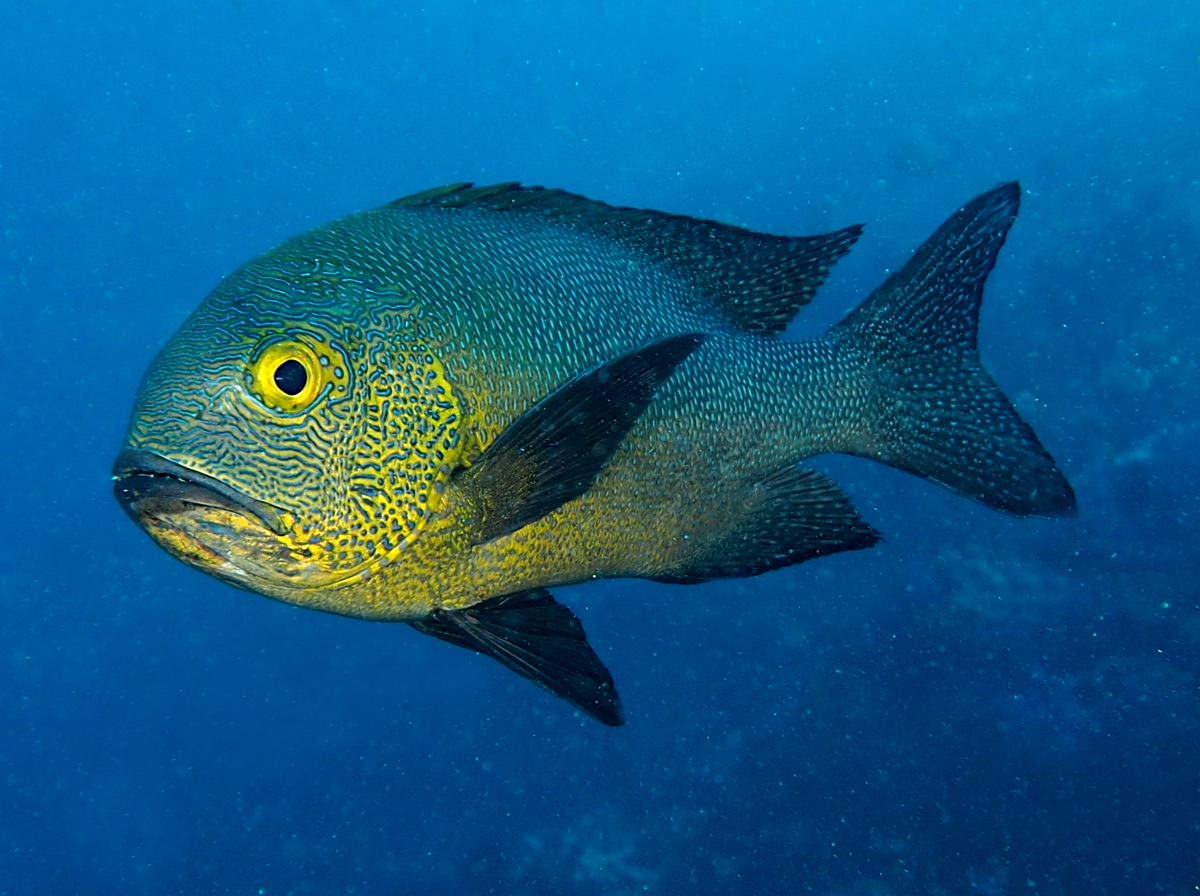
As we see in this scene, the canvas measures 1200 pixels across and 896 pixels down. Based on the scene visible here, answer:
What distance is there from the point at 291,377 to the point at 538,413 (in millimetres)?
675

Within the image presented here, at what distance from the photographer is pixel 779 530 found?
2951 mm

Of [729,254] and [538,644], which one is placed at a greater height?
[729,254]

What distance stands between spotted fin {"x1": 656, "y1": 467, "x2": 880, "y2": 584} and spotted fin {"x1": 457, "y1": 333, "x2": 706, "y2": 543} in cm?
88

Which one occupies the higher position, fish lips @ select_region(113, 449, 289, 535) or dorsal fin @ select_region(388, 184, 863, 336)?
dorsal fin @ select_region(388, 184, 863, 336)

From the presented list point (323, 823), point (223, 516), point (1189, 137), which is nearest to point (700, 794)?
point (323, 823)

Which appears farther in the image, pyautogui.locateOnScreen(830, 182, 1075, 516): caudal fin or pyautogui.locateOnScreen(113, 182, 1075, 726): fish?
pyautogui.locateOnScreen(830, 182, 1075, 516): caudal fin

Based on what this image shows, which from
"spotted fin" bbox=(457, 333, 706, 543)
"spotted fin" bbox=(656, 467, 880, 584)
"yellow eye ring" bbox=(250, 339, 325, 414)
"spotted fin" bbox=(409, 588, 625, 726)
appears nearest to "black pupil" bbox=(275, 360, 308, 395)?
"yellow eye ring" bbox=(250, 339, 325, 414)

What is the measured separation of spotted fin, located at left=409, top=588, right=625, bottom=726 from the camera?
92.3 inches

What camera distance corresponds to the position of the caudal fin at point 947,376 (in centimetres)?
306

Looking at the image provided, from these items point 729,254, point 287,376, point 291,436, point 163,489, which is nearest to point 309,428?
point 291,436

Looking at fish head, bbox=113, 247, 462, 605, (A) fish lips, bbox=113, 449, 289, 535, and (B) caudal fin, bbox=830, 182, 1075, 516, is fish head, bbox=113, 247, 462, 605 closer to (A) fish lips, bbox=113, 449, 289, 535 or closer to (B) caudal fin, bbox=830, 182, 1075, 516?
(A) fish lips, bbox=113, 449, 289, 535

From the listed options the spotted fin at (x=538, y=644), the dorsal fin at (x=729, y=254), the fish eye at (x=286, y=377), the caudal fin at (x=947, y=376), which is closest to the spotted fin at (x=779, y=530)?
the caudal fin at (x=947, y=376)

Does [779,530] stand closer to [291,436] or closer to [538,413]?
[538,413]

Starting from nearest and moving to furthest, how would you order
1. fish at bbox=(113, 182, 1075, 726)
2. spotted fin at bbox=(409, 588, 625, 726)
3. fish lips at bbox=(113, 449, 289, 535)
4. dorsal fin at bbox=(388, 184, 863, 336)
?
fish lips at bbox=(113, 449, 289, 535), fish at bbox=(113, 182, 1075, 726), spotted fin at bbox=(409, 588, 625, 726), dorsal fin at bbox=(388, 184, 863, 336)
